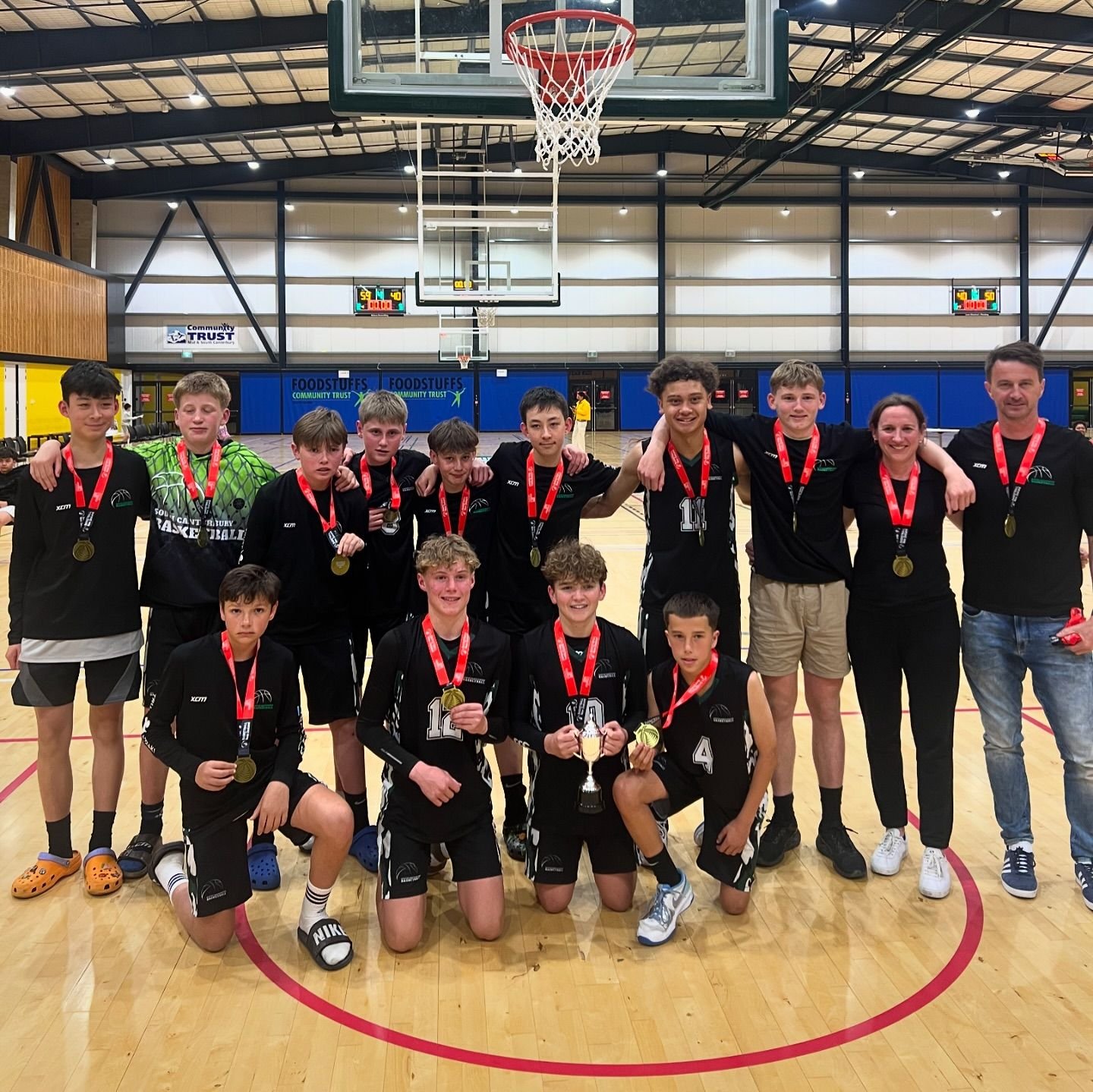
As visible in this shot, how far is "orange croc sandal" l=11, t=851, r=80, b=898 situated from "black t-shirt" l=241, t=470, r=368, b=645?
1.34m

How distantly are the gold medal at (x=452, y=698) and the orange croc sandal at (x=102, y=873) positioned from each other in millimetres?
1682

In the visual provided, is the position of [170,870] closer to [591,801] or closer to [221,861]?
[221,861]

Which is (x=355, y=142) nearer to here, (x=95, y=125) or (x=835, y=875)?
(x=95, y=125)

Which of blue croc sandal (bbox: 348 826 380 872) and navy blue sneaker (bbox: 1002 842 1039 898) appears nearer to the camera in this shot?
navy blue sneaker (bbox: 1002 842 1039 898)

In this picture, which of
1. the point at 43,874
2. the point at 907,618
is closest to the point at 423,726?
the point at 43,874

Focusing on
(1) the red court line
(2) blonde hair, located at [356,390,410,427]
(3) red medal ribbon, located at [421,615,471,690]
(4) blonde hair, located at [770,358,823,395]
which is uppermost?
(4) blonde hair, located at [770,358,823,395]

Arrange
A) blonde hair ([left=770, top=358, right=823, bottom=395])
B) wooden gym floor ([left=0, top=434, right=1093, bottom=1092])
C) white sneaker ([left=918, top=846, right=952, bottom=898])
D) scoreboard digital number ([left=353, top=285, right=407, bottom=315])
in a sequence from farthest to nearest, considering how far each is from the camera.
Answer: scoreboard digital number ([left=353, top=285, right=407, bottom=315]) → blonde hair ([left=770, top=358, right=823, bottom=395]) → white sneaker ([left=918, top=846, right=952, bottom=898]) → wooden gym floor ([left=0, top=434, right=1093, bottom=1092])

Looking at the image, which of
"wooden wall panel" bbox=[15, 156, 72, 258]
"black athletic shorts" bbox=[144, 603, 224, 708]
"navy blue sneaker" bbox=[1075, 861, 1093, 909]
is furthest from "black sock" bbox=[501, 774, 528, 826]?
"wooden wall panel" bbox=[15, 156, 72, 258]

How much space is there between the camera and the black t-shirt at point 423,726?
3.68 m

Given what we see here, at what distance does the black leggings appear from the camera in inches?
156

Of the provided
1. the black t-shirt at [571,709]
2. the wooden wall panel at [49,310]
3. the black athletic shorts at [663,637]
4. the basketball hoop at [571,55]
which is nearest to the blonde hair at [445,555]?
the black t-shirt at [571,709]

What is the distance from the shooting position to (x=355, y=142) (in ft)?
81.0

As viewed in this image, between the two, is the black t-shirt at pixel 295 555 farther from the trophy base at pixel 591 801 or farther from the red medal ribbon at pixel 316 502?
the trophy base at pixel 591 801

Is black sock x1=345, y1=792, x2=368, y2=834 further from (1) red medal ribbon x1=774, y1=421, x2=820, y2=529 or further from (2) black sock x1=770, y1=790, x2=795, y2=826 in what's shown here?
(1) red medal ribbon x1=774, y1=421, x2=820, y2=529
